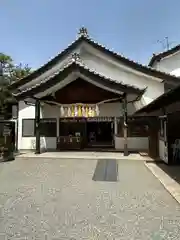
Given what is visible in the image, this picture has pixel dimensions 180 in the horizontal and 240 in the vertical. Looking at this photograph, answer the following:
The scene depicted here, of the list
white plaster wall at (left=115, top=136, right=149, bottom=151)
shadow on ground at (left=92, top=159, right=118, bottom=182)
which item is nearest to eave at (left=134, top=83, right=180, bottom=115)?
shadow on ground at (left=92, top=159, right=118, bottom=182)

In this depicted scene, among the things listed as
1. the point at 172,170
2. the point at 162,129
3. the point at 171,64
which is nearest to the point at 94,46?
the point at 171,64

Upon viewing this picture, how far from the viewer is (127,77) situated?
54.3ft

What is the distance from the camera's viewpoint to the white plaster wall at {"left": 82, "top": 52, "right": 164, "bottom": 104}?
631 inches

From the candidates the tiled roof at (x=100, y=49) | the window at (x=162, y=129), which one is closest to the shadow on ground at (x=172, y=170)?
the window at (x=162, y=129)

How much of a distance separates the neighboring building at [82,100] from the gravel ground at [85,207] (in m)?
6.15

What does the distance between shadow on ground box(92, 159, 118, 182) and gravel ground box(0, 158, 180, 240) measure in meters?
0.03

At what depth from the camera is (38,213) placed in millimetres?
4656

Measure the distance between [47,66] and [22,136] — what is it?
16.3ft

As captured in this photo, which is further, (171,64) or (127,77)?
(171,64)

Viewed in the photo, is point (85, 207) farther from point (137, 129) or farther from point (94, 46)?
point (94, 46)

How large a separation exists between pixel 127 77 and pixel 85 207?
497 inches

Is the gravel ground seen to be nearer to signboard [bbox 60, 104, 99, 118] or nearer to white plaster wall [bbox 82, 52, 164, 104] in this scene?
signboard [bbox 60, 104, 99, 118]

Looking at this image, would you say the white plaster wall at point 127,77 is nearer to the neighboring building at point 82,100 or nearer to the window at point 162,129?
the neighboring building at point 82,100

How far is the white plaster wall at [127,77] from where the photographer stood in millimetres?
16031
